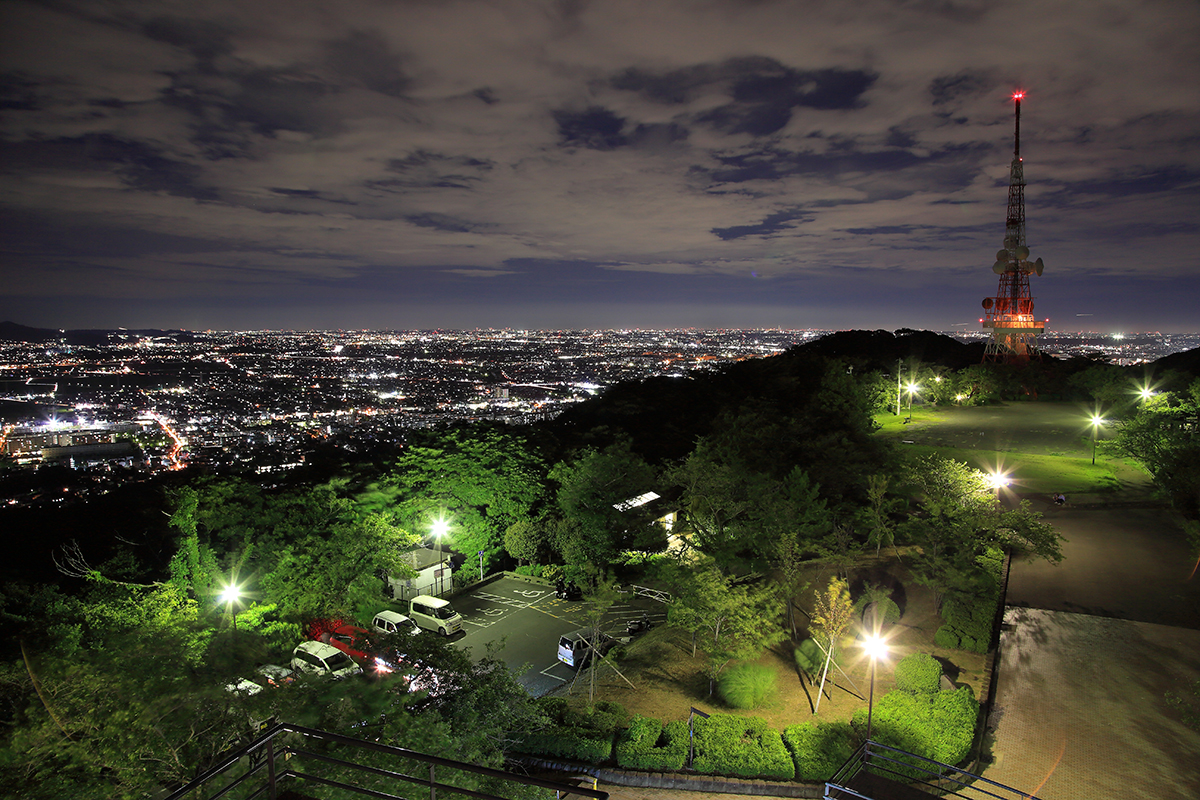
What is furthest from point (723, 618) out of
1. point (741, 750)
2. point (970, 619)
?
point (970, 619)

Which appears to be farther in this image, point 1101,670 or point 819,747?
point 1101,670

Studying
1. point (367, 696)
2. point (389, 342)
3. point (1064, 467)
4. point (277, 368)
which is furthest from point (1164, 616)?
point (389, 342)

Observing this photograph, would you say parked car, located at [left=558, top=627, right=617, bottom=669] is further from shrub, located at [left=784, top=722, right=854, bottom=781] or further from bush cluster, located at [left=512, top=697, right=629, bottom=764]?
shrub, located at [left=784, top=722, right=854, bottom=781]

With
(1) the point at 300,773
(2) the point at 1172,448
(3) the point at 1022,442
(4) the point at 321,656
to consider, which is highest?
(2) the point at 1172,448

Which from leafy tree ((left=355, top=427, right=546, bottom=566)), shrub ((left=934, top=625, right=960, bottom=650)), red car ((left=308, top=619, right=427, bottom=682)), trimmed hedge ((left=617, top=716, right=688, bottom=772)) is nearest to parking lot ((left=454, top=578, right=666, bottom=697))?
leafy tree ((left=355, top=427, right=546, bottom=566))

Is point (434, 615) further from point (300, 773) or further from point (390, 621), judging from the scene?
point (300, 773)

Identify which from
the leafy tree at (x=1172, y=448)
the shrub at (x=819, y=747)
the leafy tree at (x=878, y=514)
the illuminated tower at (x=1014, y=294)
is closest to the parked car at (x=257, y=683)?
the shrub at (x=819, y=747)
